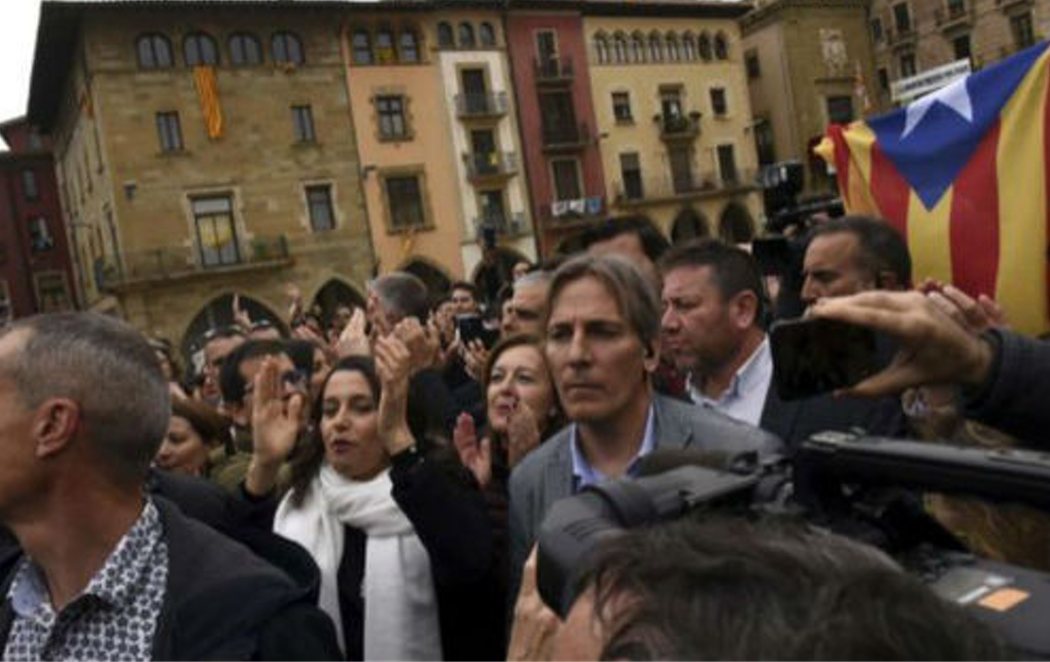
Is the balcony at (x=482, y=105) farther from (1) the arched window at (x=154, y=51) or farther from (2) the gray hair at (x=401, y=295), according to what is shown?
(2) the gray hair at (x=401, y=295)

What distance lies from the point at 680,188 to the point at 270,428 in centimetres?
3573

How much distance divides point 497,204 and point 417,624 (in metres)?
30.6

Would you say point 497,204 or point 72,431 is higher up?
point 497,204

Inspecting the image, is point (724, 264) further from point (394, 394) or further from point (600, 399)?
point (394, 394)

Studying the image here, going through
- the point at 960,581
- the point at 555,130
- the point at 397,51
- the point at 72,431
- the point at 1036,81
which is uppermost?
the point at 397,51

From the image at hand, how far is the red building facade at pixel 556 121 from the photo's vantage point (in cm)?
3366

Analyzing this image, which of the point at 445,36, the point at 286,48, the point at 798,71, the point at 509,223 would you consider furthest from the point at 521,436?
the point at 798,71

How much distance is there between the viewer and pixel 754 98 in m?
43.2

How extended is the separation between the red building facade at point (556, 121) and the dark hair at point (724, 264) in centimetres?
2999

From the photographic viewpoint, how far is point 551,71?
34.4 meters

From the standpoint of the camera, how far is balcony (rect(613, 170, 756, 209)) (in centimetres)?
3587

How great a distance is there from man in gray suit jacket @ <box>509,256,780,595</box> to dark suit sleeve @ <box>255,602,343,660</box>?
0.75m

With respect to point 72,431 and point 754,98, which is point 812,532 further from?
point 754,98

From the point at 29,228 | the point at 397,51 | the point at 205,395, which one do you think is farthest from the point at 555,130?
the point at 205,395
